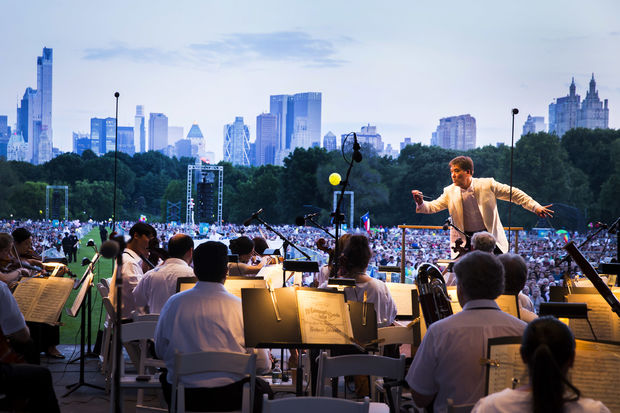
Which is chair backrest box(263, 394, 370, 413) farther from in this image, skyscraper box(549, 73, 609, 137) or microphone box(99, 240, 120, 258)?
skyscraper box(549, 73, 609, 137)

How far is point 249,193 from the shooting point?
43.9m

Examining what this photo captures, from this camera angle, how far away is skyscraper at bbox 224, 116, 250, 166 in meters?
45.5

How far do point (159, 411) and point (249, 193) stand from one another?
39120mm

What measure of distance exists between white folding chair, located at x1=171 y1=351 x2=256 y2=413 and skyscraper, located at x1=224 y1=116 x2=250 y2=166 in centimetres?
4229

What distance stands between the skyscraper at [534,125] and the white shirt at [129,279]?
4151 centimetres

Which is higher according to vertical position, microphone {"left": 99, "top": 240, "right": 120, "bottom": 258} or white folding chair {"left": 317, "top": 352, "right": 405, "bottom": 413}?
microphone {"left": 99, "top": 240, "right": 120, "bottom": 258}

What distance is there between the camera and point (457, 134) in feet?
159

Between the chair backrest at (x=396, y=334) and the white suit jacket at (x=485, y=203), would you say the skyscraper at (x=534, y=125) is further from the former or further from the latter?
the chair backrest at (x=396, y=334)

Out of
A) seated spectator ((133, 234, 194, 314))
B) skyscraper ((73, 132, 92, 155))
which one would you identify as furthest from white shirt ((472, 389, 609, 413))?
skyscraper ((73, 132, 92, 155))

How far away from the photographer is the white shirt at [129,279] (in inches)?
245

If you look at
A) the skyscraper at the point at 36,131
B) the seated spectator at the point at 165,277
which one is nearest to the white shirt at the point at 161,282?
the seated spectator at the point at 165,277

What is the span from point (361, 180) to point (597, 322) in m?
39.3

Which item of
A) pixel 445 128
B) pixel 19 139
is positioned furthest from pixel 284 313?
pixel 445 128

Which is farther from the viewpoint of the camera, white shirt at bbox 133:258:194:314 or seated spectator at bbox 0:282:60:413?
white shirt at bbox 133:258:194:314
